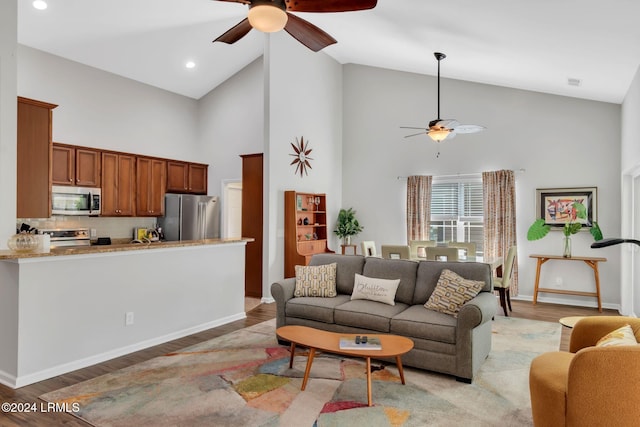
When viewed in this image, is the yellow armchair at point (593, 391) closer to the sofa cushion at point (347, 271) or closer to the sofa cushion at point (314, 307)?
the sofa cushion at point (314, 307)

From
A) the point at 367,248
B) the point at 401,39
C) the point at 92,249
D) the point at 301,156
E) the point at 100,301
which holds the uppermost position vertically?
the point at 401,39

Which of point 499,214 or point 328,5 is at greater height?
point 328,5

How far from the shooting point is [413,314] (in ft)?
12.2

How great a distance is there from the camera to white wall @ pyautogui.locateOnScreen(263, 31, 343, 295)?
257 inches

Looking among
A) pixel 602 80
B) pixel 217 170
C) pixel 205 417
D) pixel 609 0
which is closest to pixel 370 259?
pixel 205 417

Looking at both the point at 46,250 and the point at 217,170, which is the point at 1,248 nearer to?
the point at 46,250

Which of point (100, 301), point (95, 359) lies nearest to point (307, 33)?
point (100, 301)

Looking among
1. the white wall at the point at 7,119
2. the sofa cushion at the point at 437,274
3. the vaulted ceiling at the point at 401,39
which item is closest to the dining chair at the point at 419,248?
the sofa cushion at the point at 437,274

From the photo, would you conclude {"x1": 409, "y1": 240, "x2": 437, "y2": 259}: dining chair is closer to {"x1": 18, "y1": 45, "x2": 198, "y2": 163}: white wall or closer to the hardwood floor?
the hardwood floor

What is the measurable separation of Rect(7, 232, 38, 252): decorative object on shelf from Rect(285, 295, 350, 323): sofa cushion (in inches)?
94.5

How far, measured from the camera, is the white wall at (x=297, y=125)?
6.54 meters

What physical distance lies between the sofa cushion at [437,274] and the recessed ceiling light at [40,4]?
550cm

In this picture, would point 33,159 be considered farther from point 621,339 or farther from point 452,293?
point 621,339

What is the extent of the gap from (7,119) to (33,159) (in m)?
0.69
